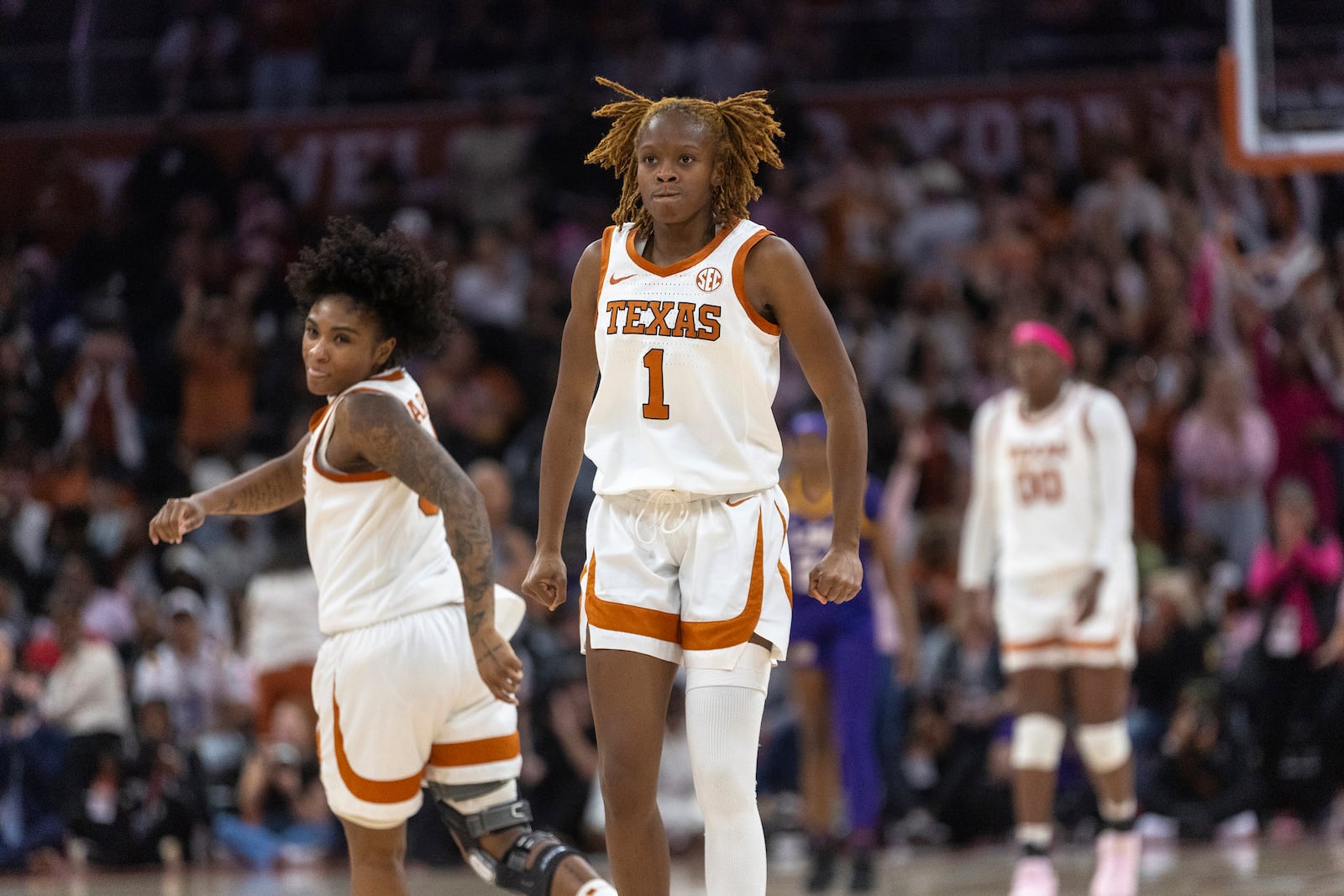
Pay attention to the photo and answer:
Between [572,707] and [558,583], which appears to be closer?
Answer: [558,583]

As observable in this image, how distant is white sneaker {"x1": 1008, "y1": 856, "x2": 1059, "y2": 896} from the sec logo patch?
409cm

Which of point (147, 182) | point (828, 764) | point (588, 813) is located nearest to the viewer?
point (828, 764)

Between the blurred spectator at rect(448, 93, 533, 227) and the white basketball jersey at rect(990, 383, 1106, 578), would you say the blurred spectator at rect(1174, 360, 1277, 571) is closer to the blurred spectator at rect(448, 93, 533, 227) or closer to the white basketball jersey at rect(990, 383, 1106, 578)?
the white basketball jersey at rect(990, 383, 1106, 578)

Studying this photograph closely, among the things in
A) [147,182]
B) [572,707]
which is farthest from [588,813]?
[147,182]

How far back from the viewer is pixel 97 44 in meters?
16.1

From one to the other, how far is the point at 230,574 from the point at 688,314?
27.2 ft

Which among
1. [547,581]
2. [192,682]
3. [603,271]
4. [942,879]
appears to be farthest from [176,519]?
[192,682]

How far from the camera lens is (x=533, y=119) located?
16.0 metres

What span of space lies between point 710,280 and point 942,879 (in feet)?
16.7

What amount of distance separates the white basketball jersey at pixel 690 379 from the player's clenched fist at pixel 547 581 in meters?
0.26

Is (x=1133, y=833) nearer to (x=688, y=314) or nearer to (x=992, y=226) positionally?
(x=688, y=314)

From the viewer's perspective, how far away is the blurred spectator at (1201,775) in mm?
10281

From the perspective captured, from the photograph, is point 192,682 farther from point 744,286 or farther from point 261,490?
point 744,286

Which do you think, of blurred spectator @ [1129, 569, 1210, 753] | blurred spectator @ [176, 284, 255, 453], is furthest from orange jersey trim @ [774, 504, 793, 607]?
blurred spectator @ [176, 284, 255, 453]
